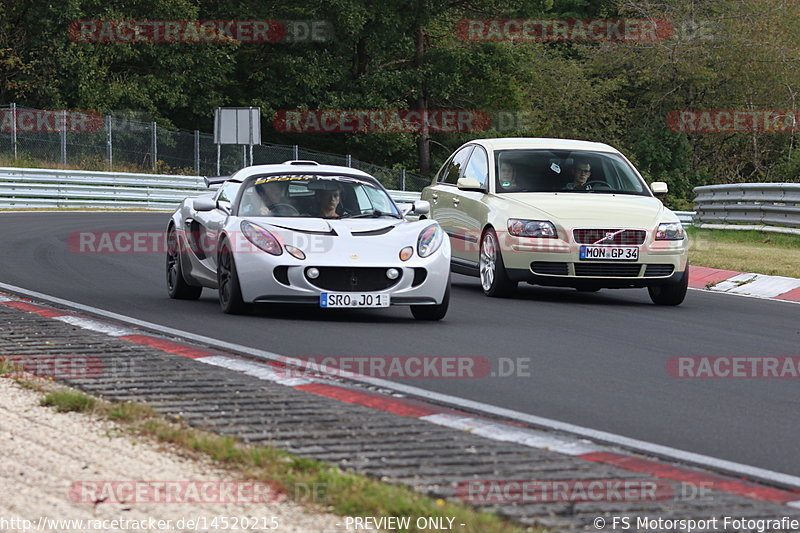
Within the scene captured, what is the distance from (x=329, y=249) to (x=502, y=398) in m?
3.74

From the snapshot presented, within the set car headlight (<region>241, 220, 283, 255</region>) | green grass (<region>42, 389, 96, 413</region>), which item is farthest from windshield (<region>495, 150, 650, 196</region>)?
green grass (<region>42, 389, 96, 413</region>)

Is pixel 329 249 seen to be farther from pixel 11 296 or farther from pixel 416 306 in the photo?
pixel 11 296

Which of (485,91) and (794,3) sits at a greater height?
(794,3)

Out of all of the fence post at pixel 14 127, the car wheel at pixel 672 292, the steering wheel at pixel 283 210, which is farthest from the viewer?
the fence post at pixel 14 127

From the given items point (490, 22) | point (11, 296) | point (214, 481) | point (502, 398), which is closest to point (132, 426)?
point (214, 481)

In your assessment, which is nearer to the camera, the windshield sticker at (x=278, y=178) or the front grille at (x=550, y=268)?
the windshield sticker at (x=278, y=178)

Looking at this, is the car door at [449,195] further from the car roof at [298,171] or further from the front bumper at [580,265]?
the car roof at [298,171]

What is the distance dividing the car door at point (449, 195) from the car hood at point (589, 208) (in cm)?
118

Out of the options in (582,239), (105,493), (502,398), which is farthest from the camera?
(582,239)

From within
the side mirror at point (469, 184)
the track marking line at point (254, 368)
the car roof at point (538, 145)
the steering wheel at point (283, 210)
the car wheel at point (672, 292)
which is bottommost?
the car wheel at point (672, 292)

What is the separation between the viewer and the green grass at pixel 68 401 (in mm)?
6441

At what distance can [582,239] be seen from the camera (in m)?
13.0

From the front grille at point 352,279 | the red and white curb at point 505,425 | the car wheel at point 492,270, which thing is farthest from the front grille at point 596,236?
the red and white curb at point 505,425

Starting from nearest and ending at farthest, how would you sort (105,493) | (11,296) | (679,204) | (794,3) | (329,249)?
1. (105,493)
2. (329,249)
3. (11,296)
4. (679,204)
5. (794,3)
